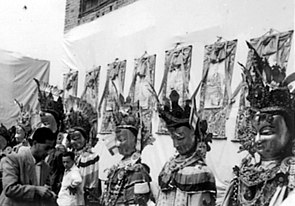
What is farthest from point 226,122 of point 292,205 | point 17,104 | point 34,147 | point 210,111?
point 17,104

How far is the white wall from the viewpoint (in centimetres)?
598

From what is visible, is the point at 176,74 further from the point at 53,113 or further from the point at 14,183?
the point at 14,183

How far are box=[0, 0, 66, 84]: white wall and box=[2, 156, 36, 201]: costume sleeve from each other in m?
2.41

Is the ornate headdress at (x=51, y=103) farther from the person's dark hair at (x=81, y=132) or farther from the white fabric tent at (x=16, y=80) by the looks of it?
the white fabric tent at (x=16, y=80)

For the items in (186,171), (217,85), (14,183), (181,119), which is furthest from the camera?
(217,85)

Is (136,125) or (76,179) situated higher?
(136,125)

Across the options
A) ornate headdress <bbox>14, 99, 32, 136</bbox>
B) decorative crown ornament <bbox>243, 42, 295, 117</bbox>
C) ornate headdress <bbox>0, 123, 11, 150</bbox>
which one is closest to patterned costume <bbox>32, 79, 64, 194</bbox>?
ornate headdress <bbox>14, 99, 32, 136</bbox>

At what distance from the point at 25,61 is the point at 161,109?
3420 millimetres

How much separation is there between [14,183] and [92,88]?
1.92 meters

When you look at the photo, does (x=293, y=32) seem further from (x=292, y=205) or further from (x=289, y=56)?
(x=292, y=205)

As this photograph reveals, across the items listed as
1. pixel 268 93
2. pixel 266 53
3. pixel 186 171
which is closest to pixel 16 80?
pixel 186 171

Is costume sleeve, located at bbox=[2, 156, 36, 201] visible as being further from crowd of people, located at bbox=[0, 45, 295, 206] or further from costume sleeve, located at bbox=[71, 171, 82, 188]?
costume sleeve, located at bbox=[71, 171, 82, 188]

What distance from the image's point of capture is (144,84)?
459cm

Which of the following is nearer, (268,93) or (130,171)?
(268,93)
